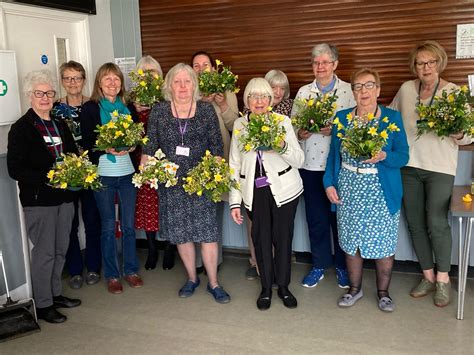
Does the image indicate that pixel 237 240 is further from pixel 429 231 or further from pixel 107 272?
pixel 429 231

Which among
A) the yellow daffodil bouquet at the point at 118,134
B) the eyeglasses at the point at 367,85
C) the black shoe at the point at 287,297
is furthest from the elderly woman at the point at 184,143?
the eyeglasses at the point at 367,85

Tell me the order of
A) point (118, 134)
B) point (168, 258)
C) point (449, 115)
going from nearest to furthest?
point (449, 115) < point (118, 134) < point (168, 258)

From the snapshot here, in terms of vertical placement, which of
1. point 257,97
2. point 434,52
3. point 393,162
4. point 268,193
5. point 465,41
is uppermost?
point 465,41

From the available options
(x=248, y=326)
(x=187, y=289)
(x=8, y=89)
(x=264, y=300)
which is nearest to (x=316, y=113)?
(x=264, y=300)

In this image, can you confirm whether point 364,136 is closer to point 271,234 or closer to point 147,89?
point 271,234

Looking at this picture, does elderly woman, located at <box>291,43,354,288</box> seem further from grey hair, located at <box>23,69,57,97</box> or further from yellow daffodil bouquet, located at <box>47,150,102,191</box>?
grey hair, located at <box>23,69,57,97</box>

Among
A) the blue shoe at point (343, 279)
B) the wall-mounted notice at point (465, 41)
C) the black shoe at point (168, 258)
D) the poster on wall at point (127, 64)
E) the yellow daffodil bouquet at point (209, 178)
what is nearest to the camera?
the yellow daffodil bouquet at point (209, 178)

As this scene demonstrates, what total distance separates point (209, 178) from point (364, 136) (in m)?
1.07

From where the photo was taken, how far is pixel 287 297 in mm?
3676

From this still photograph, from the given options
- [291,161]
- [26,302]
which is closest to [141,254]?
[26,302]

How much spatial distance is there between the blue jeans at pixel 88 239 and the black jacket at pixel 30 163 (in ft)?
1.94

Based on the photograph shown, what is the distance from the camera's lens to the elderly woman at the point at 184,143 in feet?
11.5

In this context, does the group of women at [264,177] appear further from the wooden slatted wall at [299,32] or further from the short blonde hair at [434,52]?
the wooden slatted wall at [299,32]

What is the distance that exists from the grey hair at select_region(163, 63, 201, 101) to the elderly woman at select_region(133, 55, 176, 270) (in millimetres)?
500
